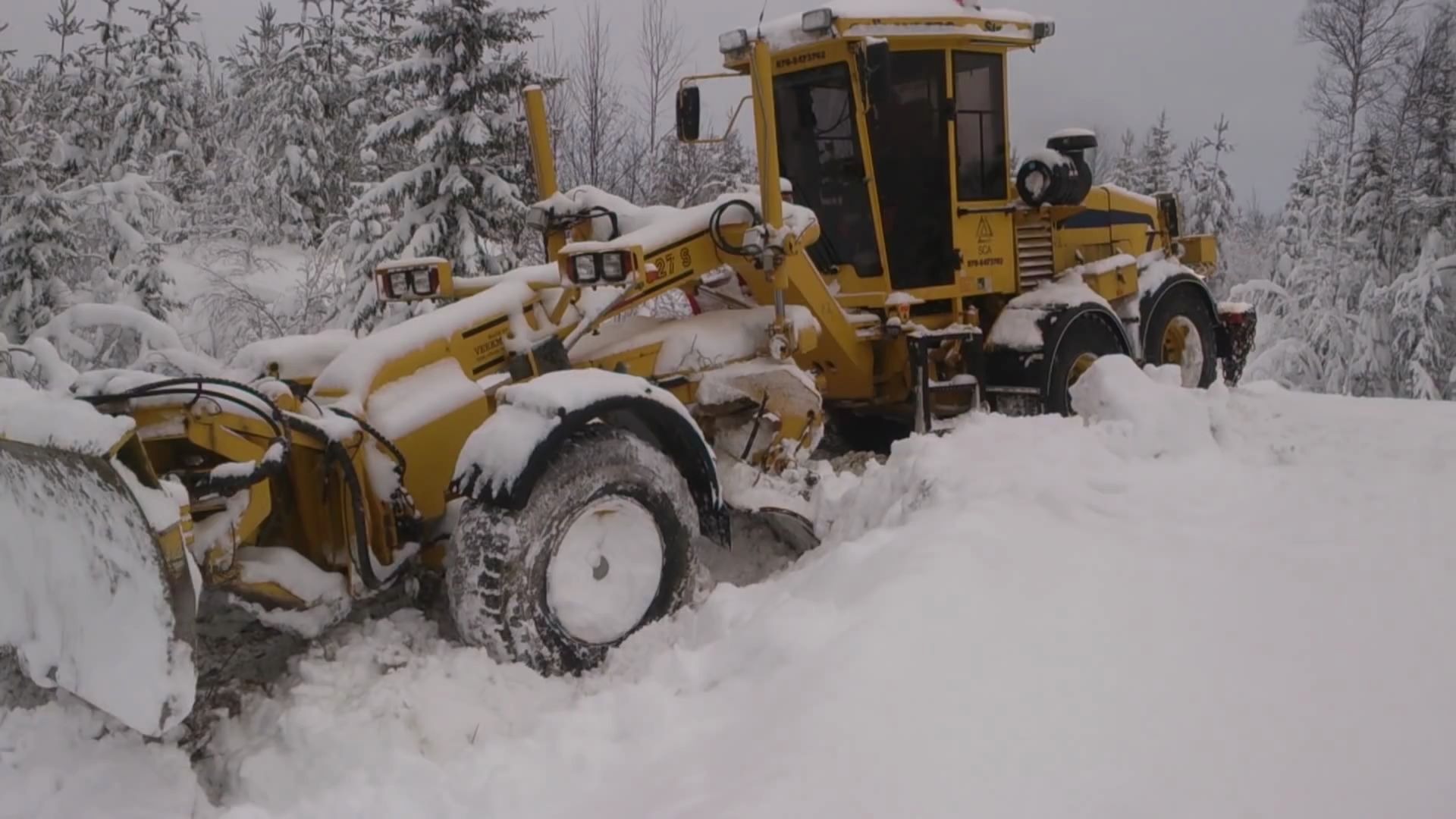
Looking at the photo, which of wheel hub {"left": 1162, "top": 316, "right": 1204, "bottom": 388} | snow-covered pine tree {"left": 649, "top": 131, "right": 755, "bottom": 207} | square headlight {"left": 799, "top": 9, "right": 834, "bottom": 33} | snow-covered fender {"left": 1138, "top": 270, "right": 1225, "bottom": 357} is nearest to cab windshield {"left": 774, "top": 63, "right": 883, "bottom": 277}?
square headlight {"left": 799, "top": 9, "right": 834, "bottom": 33}

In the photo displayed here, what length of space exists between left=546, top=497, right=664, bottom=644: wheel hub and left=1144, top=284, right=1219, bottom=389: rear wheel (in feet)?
20.7

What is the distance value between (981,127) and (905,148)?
719 millimetres

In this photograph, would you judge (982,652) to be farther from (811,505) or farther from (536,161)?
(536,161)

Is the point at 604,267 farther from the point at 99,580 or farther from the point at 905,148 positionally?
the point at 905,148

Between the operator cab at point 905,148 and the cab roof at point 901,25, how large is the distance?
0.04 ft

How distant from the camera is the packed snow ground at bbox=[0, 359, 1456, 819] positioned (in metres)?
2.69

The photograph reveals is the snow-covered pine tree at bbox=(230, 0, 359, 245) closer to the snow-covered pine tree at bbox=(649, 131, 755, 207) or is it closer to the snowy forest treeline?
the snowy forest treeline

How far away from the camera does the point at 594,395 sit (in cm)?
420

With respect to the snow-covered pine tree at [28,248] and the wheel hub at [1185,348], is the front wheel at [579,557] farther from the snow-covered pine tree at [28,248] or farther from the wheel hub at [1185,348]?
the snow-covered pine tree at [28,248]

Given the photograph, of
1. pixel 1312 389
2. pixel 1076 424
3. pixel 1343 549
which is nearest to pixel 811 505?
pixel 1076 424

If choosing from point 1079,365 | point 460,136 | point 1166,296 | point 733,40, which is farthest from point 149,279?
point 1166,296

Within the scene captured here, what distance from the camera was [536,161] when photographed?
20.5 feet

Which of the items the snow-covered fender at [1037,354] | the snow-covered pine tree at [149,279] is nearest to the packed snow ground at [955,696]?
the snow-covered fender at [1037,354]

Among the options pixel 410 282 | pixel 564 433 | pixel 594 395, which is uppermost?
pixel 410 282
